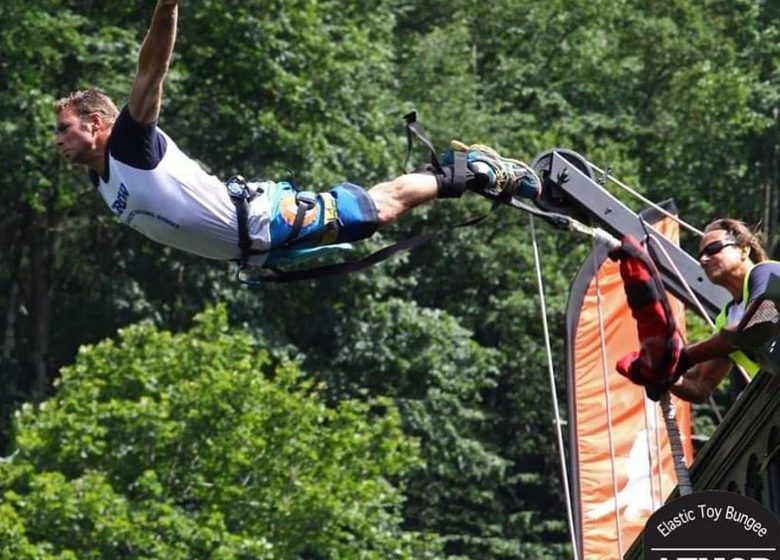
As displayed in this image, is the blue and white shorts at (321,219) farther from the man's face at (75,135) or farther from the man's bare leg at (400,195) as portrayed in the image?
the man's face at (75,135)

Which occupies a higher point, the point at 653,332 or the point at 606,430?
the point at 606,430

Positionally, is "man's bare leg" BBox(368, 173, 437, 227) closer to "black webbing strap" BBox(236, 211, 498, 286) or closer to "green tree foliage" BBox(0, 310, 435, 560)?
"black webbing strap" BBox(236, 211, 498, 286)

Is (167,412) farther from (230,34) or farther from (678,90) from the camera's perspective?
(678,90)

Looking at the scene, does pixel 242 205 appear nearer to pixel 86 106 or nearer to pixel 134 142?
pixel 134 142

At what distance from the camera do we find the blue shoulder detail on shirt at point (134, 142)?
8.00 m

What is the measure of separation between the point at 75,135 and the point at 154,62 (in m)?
0.57

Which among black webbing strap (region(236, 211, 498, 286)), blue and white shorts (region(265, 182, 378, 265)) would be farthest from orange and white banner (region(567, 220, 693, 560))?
blue and white shorts (region(265, 182, 378, 265))

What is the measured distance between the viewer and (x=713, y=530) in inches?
253

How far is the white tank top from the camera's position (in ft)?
26.5

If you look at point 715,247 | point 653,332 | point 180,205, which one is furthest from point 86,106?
point 715,247

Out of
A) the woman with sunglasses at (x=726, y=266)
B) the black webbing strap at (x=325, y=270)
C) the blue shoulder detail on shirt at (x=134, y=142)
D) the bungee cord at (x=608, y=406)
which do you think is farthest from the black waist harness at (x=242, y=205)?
the bungee cord at (x=608, y=406)

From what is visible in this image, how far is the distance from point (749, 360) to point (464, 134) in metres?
25.5

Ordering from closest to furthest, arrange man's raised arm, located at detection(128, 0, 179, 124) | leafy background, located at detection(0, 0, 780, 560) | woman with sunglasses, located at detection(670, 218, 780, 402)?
man's raised arm, located at detection(128, 0, 179, 124) < woman with sunglasses, located at detection(670, 218, 780, 402) < leafy background, located at detection(0, 0, 780, 560)

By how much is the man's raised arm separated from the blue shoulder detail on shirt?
0.04m
